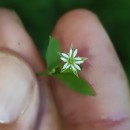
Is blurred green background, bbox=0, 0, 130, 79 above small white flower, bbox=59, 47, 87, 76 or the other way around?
above

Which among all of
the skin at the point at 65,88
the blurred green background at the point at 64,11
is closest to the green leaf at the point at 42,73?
the skin at the point at 65,88

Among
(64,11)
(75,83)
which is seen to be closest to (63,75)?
(75,83)

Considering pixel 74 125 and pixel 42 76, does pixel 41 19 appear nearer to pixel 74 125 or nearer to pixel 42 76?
pixel 42 76

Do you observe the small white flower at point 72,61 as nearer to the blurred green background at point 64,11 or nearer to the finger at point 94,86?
the finger at point 94,86

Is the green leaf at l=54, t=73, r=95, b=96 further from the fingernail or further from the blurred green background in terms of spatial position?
the blurred green background

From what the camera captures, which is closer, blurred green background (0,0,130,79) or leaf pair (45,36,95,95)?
leaf pair (45,36,95,95)

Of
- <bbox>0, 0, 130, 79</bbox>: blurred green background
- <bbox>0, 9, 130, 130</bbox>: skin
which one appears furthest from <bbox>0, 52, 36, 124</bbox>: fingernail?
<bbox>0, 0, 130, 79</bbox>: blurred green background

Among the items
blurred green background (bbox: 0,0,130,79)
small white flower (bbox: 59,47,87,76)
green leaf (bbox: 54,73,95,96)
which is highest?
blurred green background (bbox: 0,0,130,79)
